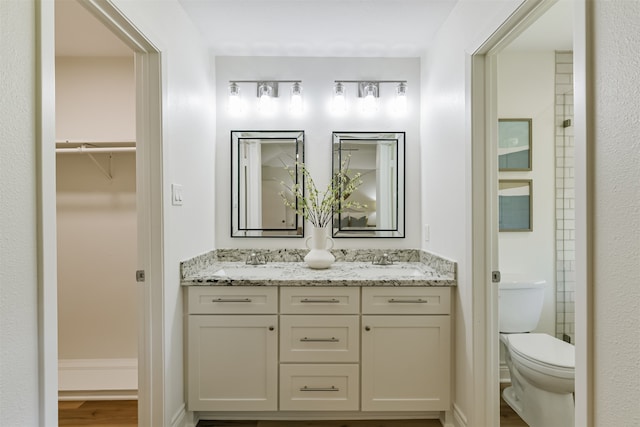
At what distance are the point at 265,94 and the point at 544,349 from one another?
236 centimetres

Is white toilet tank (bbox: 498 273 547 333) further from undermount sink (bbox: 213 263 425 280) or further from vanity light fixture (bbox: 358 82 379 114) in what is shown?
vanity light fixture (bbox: 358 82 379 114)

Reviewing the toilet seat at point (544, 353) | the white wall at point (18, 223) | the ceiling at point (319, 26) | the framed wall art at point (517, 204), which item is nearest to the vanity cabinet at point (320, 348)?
the toilet seat at point (544, 353)

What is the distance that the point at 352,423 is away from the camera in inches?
79.4

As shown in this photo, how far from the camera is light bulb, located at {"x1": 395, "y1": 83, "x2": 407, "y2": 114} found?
8.23ft

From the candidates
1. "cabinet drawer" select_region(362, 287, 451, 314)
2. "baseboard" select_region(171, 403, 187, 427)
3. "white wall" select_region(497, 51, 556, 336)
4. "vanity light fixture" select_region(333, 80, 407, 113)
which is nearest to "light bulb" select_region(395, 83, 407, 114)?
"vanity light fixture" select_region(333, 80, 407, 113)

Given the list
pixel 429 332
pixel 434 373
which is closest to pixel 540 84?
pixel 429 332

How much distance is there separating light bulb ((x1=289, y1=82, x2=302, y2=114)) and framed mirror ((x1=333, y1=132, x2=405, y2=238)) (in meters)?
0.33

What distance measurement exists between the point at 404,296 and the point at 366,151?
1094 mm

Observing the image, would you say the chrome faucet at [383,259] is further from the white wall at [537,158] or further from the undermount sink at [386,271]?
the white wall at [537,158]

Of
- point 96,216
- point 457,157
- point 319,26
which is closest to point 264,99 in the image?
point 319,26

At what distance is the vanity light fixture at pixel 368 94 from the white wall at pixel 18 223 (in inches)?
73.2

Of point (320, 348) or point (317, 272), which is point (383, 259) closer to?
point (317, 272)

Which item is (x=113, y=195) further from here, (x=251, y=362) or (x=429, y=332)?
(x=429, y=332)

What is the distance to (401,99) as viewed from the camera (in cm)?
252
